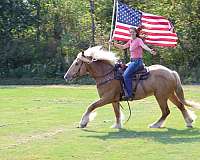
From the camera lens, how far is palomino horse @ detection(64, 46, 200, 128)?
1494 cm

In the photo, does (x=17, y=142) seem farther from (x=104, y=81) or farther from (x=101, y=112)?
(x=101, y=112)

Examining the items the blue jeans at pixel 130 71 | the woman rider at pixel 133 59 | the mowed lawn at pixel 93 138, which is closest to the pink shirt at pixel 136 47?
the woman rider at pixel 133 59

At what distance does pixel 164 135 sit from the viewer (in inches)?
525

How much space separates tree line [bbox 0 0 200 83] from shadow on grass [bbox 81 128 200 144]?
31262 mm

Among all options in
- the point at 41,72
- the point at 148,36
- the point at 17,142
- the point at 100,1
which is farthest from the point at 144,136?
the point at 100,1

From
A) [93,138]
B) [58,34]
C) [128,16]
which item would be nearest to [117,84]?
[93,138]

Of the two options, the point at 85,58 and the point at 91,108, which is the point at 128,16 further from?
the point at 91,108

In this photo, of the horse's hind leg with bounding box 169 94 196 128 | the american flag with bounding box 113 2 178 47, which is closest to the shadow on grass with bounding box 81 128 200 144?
the horse's hind leg with bounding box 169 94 196 128

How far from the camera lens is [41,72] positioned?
48781 mm

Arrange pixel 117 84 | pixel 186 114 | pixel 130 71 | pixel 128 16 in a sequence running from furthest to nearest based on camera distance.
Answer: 1. pixel 128 16
2. pixel 186 114
3. pixel 117 84
4. pixel 130 71

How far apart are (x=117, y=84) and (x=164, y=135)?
7.92ft

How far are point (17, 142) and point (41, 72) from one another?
36.6 metres

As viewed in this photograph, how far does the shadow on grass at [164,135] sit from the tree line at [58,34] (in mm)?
31262

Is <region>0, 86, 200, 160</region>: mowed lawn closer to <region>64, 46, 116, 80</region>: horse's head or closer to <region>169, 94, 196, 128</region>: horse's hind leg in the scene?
<region>169, 94, 196, 128</region>: horse's hind leg
